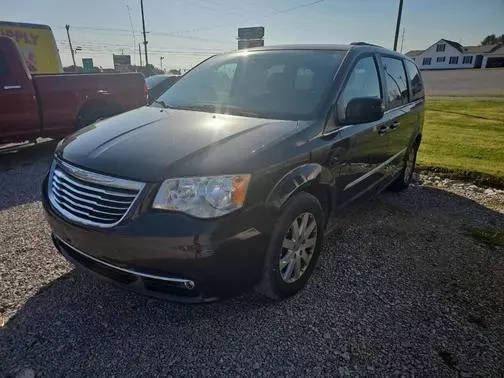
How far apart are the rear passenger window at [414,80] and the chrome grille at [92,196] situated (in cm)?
397

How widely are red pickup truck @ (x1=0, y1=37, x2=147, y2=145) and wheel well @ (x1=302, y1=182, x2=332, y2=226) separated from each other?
570cm

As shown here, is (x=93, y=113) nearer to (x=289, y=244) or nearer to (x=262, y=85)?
(x=262, y=85)

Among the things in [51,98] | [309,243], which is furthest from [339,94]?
[51,98]

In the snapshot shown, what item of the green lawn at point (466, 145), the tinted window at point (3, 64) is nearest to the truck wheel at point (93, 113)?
the tinted window at point (3, 64)

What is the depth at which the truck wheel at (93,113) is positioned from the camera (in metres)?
7.12

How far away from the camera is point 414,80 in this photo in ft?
16.2

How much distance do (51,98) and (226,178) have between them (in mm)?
5831

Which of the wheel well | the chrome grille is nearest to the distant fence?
the wheel well

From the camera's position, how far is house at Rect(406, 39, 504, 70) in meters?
71.1

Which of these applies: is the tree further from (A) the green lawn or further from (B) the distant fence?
(A) the green lawn

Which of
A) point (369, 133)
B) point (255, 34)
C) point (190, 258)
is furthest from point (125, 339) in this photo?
point (255, 34)

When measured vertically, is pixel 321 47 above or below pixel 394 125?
above

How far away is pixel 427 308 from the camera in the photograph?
106 inches

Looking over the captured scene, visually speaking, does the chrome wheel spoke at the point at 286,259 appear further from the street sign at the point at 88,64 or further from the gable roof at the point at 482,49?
the gable roof at the point at 482,49
